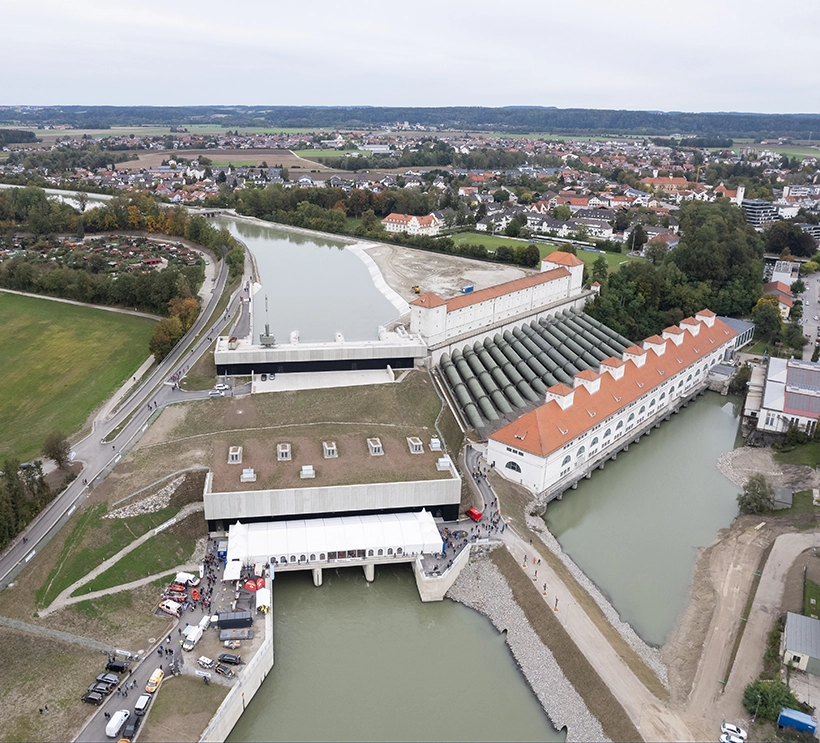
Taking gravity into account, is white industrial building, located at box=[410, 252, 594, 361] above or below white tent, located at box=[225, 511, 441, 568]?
above

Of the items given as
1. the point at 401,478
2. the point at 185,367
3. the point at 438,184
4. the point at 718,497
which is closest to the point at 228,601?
the point at 401,478

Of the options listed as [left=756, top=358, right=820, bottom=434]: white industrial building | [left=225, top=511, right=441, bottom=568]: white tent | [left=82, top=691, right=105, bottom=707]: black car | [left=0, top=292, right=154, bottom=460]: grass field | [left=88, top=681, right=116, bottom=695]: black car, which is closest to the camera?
[left=82, top=691, right=105, bottom=707]: black car

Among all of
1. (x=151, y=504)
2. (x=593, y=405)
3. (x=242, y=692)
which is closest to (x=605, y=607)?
(x=593, y=405)

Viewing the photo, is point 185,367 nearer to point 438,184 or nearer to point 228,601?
point 228,601

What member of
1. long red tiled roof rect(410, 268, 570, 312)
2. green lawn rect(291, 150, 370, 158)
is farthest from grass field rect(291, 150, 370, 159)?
long red tiled roof rect(410, 268, 570, 312)

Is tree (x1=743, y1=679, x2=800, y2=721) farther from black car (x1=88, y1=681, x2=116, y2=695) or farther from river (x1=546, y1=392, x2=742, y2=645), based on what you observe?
black car (x1=88, y1=681, x2=116, y2=695)

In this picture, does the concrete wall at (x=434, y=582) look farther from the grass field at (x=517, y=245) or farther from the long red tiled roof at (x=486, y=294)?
the grass field at (x=517, y=245)
